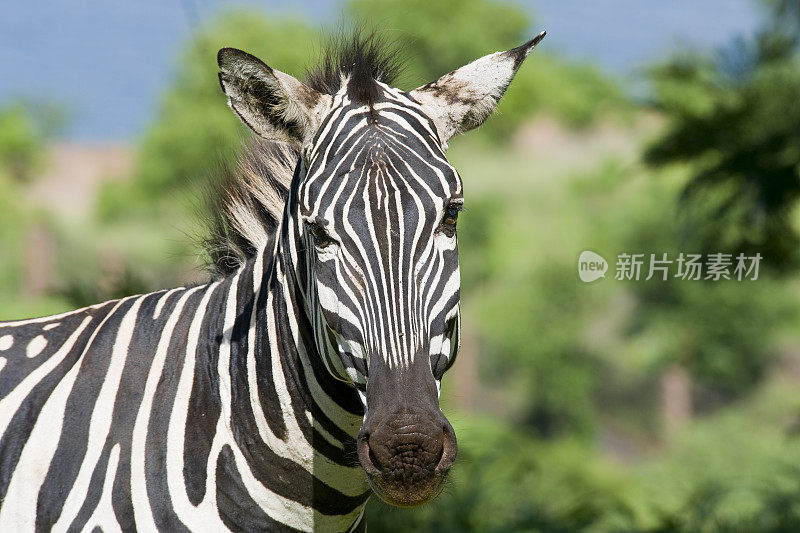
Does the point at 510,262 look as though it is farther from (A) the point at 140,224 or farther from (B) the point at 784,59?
(B) the point at 784,59

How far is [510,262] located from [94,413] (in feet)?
77.2

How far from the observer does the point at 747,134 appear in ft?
15.6

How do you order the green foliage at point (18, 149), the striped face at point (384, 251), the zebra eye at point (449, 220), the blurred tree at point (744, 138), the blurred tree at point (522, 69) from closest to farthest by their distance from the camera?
the striped face at point (384, 251) → the zebra eye at point (449, 220) → the blurred tree at point (744, 138) → the green foliage at point (18, 149) → the blurred tree at point (522, 69)

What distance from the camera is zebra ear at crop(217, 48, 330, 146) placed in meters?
2.19

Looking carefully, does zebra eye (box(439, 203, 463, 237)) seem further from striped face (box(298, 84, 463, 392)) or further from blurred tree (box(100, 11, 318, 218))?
blurred tree (box(100, 11, 318, 218))

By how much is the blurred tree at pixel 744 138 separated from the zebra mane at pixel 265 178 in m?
2.81

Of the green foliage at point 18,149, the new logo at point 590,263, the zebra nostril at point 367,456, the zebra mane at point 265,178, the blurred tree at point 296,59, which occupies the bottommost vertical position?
the zebra nostril at point 367,456

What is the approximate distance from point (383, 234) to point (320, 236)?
0.18 meters

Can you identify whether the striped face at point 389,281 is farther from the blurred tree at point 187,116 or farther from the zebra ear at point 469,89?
the blurred tree at point 187,116

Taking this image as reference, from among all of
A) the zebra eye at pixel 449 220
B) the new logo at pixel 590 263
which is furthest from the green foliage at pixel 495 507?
the zebra eye at pixel 449 220

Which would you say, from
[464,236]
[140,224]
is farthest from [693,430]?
[140,224]

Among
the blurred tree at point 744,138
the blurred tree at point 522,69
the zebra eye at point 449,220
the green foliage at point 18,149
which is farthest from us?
the blurred tree at point 522,69

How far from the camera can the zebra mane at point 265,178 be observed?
257cm

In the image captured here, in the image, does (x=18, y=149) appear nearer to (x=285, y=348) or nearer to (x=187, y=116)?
(x=187, y=116)
